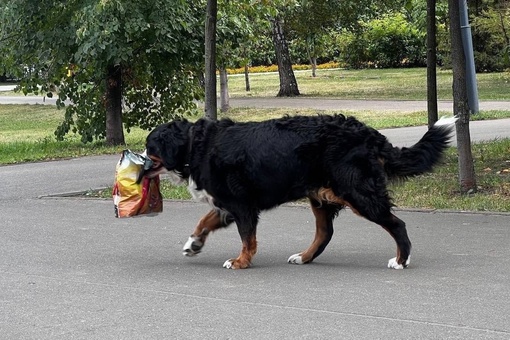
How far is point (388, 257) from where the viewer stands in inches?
322

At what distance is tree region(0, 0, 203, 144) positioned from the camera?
16703mm

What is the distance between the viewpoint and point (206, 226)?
8062mm

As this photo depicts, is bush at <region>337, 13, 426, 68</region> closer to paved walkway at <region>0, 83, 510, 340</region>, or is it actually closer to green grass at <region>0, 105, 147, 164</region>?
green grass at <region>0, 105, 147, 164</region>

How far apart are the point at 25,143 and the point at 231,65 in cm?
543

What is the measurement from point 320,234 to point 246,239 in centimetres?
68

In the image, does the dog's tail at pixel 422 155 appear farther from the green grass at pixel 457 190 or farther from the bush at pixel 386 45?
the bush at pixel 386 45

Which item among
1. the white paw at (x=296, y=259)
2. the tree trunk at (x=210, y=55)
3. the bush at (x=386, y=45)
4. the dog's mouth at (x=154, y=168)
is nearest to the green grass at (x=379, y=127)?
the white paw at (x=296, y=259)

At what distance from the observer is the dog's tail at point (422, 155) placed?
7762 millimetres

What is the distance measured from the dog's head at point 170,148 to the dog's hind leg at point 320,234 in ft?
3.77

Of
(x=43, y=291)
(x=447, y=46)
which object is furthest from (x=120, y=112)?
(x=447, y=46)

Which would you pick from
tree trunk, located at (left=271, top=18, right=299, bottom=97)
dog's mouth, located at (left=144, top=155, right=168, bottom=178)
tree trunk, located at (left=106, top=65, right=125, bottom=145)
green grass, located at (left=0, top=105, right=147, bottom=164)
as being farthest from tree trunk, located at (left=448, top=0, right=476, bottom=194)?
tree trunk, located at (left=271, top=18, right=299, bottom=97)

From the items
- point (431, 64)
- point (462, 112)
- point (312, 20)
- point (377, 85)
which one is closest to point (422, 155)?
point (462, 112)

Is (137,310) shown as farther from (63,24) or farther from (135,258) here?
(63,24)

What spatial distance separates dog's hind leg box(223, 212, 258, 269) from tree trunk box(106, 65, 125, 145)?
12316 mm
